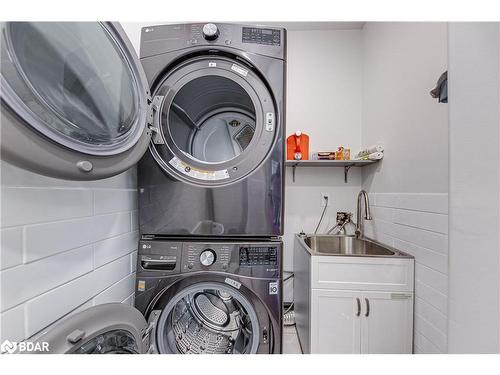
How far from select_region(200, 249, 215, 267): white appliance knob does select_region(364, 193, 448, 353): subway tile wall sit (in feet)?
3.94

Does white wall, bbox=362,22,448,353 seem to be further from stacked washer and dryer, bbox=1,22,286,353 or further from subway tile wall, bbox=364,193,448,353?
stacked washer and dryer, bbox=1,22,286,353

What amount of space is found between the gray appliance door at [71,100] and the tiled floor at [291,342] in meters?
1.68

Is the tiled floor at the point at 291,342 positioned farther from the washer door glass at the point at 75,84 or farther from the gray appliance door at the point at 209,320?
the washer door glass at the point at 75,84

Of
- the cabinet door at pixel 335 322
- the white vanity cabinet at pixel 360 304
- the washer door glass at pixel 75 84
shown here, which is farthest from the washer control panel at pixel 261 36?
the cabinet door at pixel 335 322

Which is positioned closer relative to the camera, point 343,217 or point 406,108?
point 406,108

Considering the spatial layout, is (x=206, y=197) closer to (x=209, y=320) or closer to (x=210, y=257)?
(x=210, y=257)

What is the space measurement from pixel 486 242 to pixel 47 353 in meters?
1.06

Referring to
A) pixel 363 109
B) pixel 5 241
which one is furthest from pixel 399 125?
pixel 5 241

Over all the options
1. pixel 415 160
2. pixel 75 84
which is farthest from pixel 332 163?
pixel 75 84

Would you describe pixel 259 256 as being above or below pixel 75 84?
below

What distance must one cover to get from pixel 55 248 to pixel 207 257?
55 centimetres

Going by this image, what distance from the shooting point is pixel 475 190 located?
446mm

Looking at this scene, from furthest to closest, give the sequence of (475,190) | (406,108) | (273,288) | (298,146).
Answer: (298,146) < (406,108) < (273,288) < (475,190)

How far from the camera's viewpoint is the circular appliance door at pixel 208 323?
0.96 m
